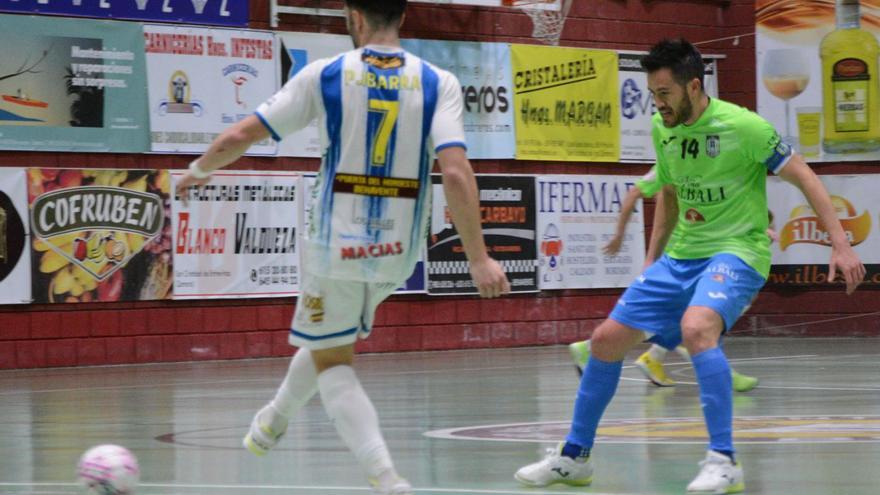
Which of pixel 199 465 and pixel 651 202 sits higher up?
pixel 651 202

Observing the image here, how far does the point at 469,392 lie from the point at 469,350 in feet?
24.3

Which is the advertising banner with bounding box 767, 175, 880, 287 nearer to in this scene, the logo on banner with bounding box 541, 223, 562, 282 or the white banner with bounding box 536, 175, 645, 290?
the white banner with bounding box 536, 175, 645, 290

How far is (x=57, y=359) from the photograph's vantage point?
656 inches

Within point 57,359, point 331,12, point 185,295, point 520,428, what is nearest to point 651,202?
point 331,12

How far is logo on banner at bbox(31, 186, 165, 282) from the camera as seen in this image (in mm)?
16406

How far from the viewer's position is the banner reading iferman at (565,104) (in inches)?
796

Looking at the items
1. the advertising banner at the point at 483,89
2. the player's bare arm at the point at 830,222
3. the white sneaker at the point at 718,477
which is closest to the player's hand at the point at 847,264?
the player's bare arm at the point at 830,222

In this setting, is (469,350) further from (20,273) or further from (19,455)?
(19,455)

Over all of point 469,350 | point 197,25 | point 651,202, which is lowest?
point 469,350

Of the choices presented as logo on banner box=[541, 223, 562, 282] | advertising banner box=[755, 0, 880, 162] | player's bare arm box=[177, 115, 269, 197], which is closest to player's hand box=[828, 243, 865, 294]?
player's bare arm box=[177, 115, 269, 197]

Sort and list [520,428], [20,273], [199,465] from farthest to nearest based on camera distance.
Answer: [20,273]
[520,428]
[199,465]

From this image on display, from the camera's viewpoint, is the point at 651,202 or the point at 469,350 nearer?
the point at 469,350

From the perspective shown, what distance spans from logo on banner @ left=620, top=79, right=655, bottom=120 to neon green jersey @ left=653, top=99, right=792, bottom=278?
47.2 feet

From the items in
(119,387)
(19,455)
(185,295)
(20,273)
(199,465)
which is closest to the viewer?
(199,465)
